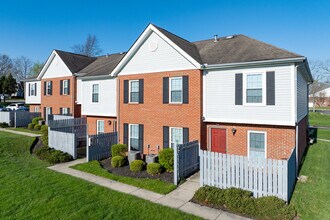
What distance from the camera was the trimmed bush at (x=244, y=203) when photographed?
737 centimetres

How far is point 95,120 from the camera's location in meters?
20.1

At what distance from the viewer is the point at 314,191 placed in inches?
361

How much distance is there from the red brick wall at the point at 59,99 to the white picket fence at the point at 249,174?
1973cm

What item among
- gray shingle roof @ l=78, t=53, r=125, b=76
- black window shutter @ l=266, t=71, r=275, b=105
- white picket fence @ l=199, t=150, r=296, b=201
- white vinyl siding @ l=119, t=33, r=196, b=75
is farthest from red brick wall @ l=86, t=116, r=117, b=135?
black window shutter @ l=266, t=71, r=275, b=105

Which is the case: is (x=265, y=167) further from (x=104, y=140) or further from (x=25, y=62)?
(x=25, y=62)

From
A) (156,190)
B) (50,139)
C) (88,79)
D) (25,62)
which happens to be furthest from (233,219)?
(25,62)

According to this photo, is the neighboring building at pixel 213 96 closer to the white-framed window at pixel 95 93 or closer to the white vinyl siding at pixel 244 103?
the white vinyl siding at pixel 244 103

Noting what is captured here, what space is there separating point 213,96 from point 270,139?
389 cm

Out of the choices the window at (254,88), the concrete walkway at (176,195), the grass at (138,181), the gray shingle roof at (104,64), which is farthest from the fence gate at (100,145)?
the window at (254,88)

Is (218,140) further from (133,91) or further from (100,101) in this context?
(100,101)

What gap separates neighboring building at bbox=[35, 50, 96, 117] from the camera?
2543 centimetres

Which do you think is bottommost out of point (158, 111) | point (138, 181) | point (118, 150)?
point (138, 181)

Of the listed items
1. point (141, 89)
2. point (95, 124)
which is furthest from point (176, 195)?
point (95, 124)

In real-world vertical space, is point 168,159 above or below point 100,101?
below
